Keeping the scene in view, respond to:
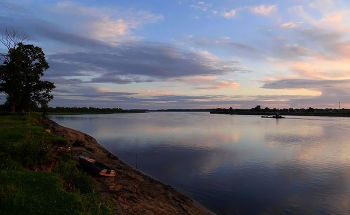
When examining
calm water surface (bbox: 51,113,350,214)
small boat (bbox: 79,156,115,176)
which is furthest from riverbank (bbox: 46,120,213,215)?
calm water surface (bbox: 51,113,350,214)

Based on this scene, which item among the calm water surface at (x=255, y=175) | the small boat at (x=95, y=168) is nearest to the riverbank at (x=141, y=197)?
the small boat at (x=95, y=168)

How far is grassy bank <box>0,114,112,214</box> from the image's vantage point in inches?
217

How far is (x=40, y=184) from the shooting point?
670cm

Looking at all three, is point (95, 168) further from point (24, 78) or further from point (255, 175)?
point (24, 78)

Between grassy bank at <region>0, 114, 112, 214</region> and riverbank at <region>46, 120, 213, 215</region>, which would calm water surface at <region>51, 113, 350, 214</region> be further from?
grassy bank at <region>0, 114, 112, 214</region>

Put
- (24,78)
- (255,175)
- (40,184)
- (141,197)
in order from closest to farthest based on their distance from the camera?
(40,184) < (141,197) < (255,175) < (24,78)

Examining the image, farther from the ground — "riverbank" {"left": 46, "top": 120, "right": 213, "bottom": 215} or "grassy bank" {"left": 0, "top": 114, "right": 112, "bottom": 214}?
"grassy bank" {"left": 0, "top": 114, "right": 112, "bottom": 214}

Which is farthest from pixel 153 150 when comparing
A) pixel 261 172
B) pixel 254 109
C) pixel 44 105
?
pixel 254 109

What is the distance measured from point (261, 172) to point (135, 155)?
33.7ft

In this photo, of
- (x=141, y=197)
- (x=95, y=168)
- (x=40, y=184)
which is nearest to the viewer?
(x=40, y=184)

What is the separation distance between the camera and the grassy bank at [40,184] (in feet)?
18.1

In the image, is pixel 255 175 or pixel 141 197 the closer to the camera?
pixel 141 197

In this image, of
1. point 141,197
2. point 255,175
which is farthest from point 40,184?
point 255,175

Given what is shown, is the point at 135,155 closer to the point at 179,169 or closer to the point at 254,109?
the point at 179,169
